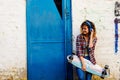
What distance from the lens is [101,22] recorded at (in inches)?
348

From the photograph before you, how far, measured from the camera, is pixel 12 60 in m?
8.70

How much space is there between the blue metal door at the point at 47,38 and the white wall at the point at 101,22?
0.72ft

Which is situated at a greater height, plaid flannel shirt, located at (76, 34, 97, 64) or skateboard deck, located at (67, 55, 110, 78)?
plaid flannel shirt, located at (76, 34, 97, 64)

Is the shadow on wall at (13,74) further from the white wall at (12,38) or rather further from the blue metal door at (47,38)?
the blue metal door at (47,38)

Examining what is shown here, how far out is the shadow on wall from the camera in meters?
8.70

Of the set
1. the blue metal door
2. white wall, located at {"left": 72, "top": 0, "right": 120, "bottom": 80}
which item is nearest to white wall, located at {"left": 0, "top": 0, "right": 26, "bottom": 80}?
the blue metal door

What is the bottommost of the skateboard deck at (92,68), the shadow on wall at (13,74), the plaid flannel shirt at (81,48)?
the shadow on wall at (13,74)

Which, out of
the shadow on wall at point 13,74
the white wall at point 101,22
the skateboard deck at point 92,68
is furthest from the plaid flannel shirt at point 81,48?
the shadow on wall at point 13,74

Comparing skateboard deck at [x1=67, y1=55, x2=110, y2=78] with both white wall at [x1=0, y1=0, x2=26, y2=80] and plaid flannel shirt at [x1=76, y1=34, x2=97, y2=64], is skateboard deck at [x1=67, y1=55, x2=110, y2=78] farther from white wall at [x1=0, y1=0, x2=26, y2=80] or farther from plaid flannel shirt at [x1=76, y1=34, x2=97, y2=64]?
white wall at [x1=0, y1=0, x2=26, y2=80]

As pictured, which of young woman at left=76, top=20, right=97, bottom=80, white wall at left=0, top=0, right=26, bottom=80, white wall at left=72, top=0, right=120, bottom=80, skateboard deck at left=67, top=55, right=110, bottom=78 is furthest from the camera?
white wall at left=72, top=0, right=120, bottom=80

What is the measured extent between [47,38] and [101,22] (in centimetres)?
124

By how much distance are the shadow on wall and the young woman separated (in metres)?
1.26

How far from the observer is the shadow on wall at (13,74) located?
8696 mm

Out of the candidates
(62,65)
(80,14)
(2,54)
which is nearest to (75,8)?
(80,14)
